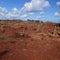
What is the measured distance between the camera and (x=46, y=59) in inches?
318

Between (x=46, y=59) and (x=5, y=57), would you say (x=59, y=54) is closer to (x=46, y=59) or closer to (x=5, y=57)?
(x=46, y=59)

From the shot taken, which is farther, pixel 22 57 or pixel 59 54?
pixel 59 54

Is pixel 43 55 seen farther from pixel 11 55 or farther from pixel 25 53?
pixel 11 55

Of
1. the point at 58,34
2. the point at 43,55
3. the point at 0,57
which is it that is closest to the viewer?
the point at 0,57

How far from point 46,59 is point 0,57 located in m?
2.56

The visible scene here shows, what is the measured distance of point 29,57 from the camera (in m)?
8.27

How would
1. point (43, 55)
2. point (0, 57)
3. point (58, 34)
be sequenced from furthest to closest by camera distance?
point (58, 34)
point (43, 55)
point (0, 57)

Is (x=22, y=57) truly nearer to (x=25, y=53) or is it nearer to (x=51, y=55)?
(x=25, y=53)

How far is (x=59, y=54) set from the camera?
9.10m

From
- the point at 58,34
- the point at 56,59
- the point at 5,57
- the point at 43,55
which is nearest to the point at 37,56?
the point at 43,55

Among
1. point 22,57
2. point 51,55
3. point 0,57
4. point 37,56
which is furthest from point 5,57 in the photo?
point 51,55

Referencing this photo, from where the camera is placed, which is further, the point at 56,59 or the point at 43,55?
the point at 43,55

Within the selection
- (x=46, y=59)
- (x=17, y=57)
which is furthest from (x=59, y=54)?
(x=17, y=57)

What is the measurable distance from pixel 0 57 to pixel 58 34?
9.63 metres
